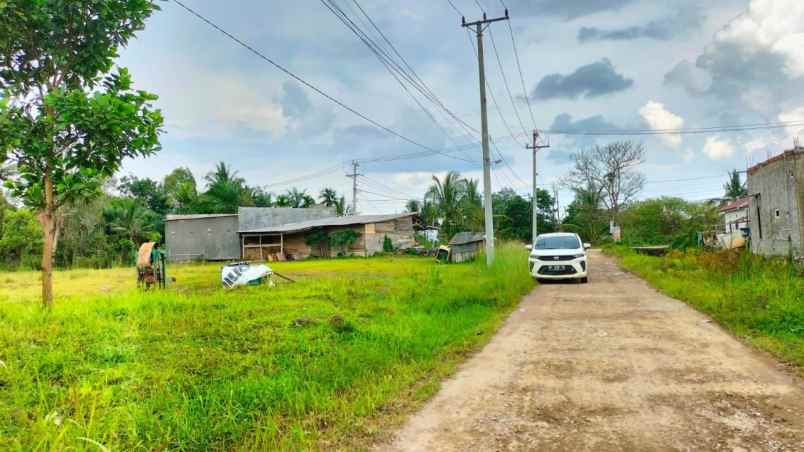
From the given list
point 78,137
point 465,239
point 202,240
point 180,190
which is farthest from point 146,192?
point 78,137

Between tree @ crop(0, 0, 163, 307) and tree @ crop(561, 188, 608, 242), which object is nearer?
tree @ crop(0, 0, 163, 307)

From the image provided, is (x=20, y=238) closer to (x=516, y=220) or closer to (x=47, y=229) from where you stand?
(x=47, y=229)

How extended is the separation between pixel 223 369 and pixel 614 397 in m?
4.06

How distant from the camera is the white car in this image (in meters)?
14.4

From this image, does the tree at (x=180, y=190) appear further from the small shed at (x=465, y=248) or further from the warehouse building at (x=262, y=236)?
the small shed at (x=465, y=248)

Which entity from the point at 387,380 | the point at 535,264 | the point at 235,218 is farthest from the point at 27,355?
the point at 235,218

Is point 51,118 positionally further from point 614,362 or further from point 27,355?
point 614,362

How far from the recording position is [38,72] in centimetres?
843

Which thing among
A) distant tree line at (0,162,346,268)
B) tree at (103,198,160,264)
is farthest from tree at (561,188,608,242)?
tree at (103,198,160,264)

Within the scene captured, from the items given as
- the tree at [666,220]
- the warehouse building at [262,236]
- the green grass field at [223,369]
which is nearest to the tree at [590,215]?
the tree at [666,220]

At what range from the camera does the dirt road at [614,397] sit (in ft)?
11.0

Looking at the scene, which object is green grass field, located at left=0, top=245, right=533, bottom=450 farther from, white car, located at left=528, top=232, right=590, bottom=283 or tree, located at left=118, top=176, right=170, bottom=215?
tree, located at left=118, top=176, right=170, bottom=215

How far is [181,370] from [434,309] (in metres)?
4.96

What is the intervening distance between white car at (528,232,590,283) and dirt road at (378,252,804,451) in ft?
23.1
